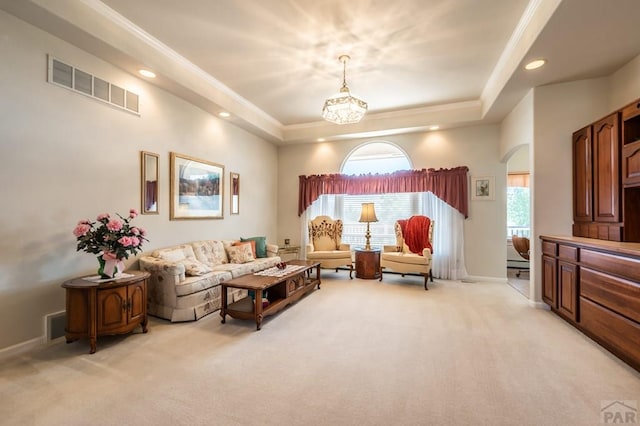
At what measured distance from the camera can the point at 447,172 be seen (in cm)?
542

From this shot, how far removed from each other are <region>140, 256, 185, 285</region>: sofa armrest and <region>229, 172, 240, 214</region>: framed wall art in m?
2.03

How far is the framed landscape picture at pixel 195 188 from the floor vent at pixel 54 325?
1.61m

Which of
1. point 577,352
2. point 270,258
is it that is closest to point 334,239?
point 270,258

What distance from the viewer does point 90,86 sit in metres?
3.03

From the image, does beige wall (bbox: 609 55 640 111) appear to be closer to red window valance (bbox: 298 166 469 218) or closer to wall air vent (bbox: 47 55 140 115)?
red window valance (bbox: 298 166 469 218)

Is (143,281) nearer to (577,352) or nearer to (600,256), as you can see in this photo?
(577,352)

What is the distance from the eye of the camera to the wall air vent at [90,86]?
276 centimetres

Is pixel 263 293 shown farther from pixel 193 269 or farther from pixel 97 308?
pixel 97 308

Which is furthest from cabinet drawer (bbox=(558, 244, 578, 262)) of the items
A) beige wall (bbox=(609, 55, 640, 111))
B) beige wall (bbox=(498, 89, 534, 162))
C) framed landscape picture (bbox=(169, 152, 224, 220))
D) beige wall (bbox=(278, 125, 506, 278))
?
framed landscape picture (bbox=(169, 152, 224, 220))

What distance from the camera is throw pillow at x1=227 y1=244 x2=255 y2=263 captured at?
457cm

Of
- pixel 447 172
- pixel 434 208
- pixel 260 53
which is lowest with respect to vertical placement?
pixel 434 208

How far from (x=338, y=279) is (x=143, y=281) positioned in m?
3.35

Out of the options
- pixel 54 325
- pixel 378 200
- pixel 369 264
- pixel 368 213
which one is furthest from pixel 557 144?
pixel 54 325

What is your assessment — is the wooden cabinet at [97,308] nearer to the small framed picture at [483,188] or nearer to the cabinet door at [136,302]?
the cabinet door at [136,302]
